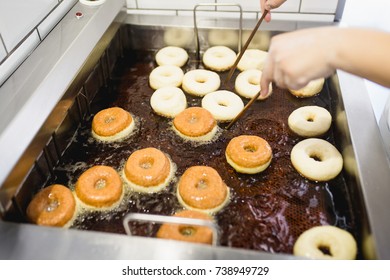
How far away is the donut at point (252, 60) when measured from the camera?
228 centimetres

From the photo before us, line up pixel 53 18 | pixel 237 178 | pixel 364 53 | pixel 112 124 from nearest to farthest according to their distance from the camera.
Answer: pixel 364 53 < pixel 237 178 < pixel 112 124 < pixel 53 18

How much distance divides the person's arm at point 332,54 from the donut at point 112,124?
3.36 feet

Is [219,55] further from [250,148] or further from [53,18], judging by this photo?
[53,18]

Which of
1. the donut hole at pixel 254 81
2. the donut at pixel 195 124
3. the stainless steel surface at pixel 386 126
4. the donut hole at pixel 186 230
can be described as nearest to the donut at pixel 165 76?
the donut at pixel 195 124

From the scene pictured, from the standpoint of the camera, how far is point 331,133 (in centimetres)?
192

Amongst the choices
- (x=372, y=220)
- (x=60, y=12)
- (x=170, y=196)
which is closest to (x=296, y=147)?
(x=372, y=220)

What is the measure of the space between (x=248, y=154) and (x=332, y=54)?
75 centimetres

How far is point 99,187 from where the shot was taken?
5.36 ft

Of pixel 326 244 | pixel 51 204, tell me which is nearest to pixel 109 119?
pixel 51 204

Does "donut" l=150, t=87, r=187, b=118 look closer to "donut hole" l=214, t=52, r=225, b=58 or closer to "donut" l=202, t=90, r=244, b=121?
"donut" l=202, t=90, r=244, b=121

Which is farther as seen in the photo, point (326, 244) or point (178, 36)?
point (178, 36)
